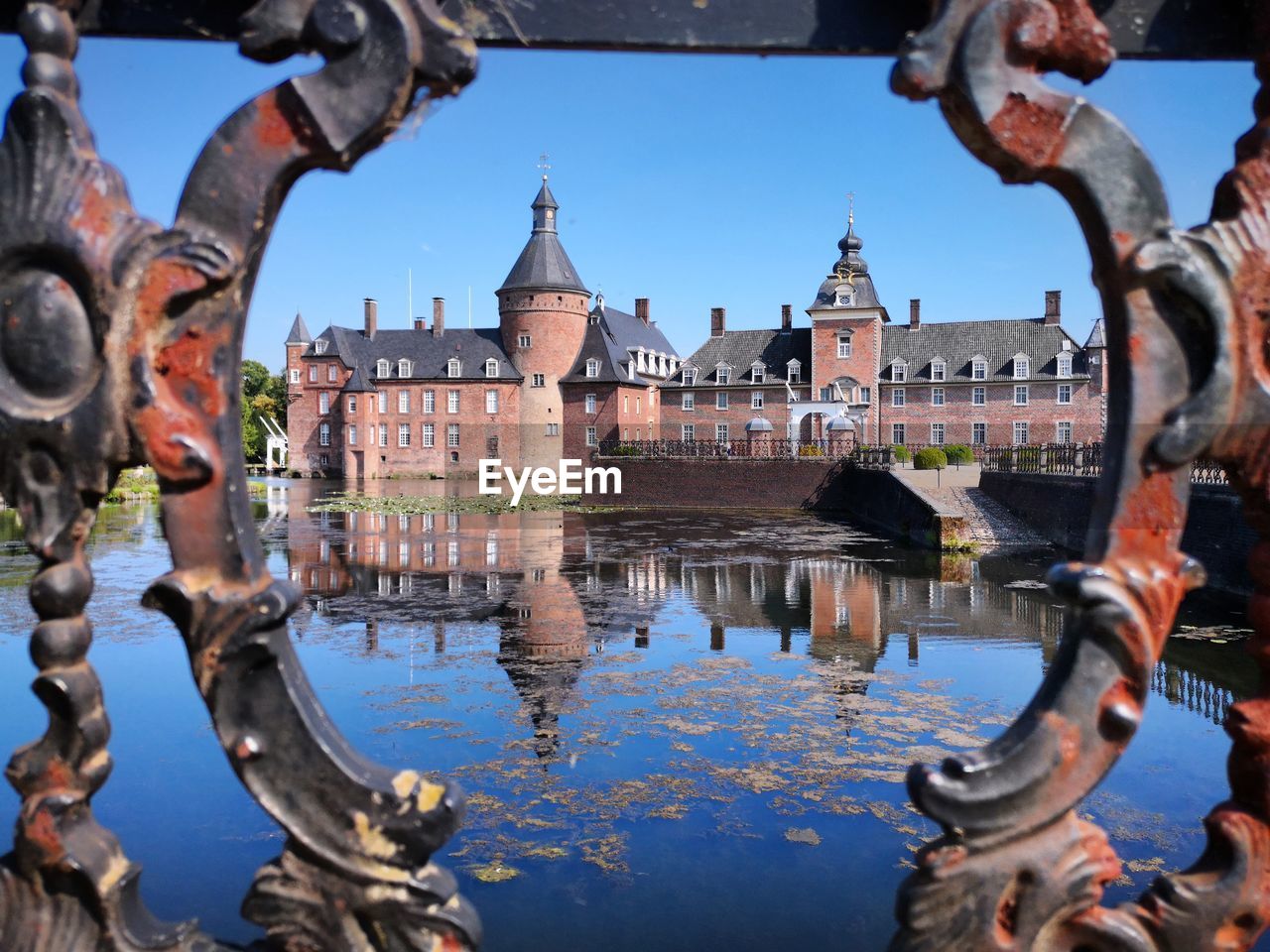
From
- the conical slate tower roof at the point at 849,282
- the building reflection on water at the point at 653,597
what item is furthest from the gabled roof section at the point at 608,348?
the building reflection on water at the point at 653,597

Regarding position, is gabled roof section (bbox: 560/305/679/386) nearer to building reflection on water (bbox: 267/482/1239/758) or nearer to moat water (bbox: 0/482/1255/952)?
building reflection on water (bbox: 267/482/1239/758)

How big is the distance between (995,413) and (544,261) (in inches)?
1165

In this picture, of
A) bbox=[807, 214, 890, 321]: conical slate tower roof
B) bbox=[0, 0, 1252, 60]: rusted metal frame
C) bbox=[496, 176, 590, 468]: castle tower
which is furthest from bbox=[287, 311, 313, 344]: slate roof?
bbox=[0, 0, 1252, 60]: rusted metal frame

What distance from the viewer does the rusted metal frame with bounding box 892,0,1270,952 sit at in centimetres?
195

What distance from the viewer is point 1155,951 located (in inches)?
81.6

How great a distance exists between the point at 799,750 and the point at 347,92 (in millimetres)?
7393

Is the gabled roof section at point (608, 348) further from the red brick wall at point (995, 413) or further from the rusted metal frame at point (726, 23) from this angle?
the rusted metal frame at point (726, 23)

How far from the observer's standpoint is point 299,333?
248 feet

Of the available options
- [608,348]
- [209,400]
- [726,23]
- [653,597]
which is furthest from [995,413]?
[209,400]

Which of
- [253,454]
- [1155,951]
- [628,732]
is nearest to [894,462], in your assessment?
[628,732]

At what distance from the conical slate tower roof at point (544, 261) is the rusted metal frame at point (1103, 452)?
215 ft

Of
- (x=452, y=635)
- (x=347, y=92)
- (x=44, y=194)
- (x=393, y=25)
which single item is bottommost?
(x=452, y=635)

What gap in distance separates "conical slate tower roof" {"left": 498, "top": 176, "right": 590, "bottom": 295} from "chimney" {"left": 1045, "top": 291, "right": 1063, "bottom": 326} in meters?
28.1

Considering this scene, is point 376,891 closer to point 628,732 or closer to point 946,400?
point 628,732
